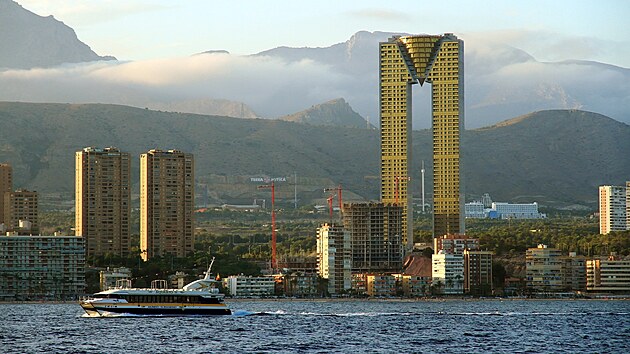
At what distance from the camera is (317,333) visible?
6289 inches

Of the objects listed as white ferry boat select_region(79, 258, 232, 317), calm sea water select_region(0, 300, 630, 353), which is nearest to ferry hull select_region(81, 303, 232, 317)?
white ferry boat select_region(79, 258, 232, 317)

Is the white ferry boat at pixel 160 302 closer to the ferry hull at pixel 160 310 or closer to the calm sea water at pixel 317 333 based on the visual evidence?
the ferry hull at pixel 160 310

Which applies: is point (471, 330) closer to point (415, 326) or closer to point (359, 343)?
point (415, 326)

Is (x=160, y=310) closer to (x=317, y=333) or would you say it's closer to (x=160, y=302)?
(x=160, y=302)

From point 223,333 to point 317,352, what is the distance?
24051 mm

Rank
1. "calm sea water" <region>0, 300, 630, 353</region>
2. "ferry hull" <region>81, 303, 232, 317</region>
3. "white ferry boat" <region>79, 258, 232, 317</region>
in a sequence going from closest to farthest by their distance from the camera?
"calm sea water" <region>0, 300, 630, 353</region>
"ferry hull" <region>81, 303, 232, 317</region>
"white ferry boat" <region>79, 258, 232, 317</region>

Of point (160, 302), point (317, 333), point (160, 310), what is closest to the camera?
point (317, 333)

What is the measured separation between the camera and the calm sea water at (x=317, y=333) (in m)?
140

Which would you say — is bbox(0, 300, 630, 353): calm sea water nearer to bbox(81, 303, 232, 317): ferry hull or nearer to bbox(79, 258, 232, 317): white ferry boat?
bbox(81, 303, 232, 317): ferry hull

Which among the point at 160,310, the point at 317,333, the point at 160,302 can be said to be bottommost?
the point at 317,333

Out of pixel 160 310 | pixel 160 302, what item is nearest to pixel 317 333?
pixel 160 310

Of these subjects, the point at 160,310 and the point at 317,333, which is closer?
the point at 317,333

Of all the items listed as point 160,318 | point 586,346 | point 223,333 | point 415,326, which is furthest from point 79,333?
point 586,346

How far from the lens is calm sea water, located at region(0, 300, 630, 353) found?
140m
